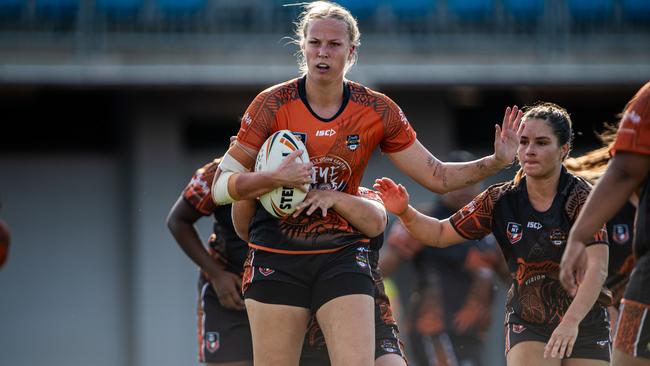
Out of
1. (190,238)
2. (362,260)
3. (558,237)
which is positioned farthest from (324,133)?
(190,238)

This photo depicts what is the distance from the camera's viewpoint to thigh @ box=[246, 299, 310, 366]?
5371 mm

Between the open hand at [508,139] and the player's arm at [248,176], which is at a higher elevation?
the open hand at [508,139]

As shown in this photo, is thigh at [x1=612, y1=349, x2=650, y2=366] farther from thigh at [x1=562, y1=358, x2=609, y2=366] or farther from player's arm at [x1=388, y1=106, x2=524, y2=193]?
player's arm at [x1=388, y1=106, x2=524, y2=193]

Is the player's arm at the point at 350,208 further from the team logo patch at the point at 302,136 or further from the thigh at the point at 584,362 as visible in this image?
the thigh at the point at 584,362

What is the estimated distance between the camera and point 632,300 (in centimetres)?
474

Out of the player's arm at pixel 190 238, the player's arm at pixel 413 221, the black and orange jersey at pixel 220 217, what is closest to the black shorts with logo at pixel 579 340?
the player's arm at pixel 413 221

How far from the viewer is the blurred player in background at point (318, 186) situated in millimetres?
5340

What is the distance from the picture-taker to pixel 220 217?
7117mm

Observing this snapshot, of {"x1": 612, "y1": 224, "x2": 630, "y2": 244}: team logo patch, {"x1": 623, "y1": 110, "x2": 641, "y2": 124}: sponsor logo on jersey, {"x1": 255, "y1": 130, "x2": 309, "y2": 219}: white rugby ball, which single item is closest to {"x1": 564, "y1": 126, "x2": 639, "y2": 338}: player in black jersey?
{"x1": 612, "y1": 224, "x2": 630, "y2": 244}: team logo patch

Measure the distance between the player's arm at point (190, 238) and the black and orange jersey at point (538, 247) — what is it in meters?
1.81

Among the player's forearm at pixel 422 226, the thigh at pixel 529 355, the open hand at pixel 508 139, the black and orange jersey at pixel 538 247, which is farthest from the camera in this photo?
the player's forearm at pixel 422 226

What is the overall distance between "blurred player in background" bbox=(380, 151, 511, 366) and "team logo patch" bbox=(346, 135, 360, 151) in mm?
4657

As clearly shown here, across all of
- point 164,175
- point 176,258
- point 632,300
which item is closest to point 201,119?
point 164,175

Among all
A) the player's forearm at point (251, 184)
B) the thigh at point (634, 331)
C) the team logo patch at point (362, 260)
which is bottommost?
the thigh at point (634, 331)
